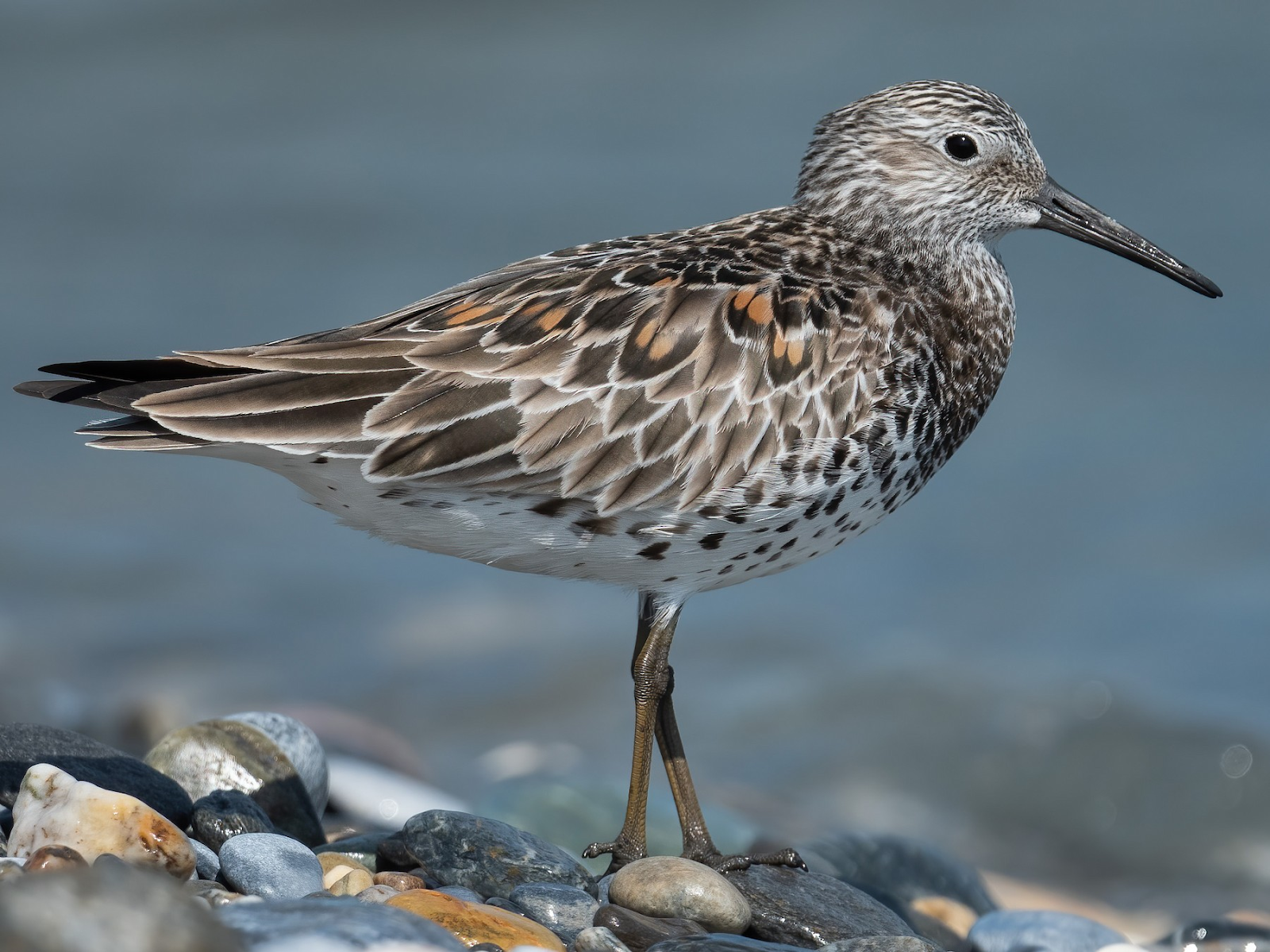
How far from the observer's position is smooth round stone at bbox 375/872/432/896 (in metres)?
4.88

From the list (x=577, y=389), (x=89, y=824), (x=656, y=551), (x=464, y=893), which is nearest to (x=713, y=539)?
(x=656, y=551)

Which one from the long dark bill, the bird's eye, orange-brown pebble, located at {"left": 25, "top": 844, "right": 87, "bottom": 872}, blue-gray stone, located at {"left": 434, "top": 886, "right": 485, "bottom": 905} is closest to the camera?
orange-brown pebble, located at {"left": 25, "top": 844, "right": 87, "bottom": 872}

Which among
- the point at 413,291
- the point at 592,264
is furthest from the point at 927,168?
the point at 413,291

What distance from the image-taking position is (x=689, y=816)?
5934mm

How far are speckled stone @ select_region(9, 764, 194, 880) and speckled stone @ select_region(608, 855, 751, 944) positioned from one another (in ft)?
4.42

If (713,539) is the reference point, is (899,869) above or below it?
below

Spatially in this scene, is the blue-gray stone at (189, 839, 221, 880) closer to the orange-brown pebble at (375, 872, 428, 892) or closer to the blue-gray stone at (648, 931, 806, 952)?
the orange-brown pebble at (375, 872, 428, 892)

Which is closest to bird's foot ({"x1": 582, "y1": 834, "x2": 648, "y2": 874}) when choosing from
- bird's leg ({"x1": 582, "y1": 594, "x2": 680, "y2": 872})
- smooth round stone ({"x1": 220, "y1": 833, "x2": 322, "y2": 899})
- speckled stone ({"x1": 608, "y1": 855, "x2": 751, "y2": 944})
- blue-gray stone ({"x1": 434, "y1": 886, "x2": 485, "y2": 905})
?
bird's leg ({"x1": 582, "y1": 594, "x2": 680, "y2": 872})

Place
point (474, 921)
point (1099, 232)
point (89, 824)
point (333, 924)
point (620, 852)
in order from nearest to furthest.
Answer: point (333, 924), point (474, 921), point (89, 824), point (620, 852), point (1099, 232)

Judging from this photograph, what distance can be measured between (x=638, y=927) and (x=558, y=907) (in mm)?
325

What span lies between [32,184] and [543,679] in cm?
797

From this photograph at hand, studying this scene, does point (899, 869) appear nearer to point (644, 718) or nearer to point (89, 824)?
point (644, 718)

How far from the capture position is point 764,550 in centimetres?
549

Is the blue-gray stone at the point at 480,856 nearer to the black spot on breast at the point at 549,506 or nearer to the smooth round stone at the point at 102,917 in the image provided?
the black spot on breast at the point at 549,506
